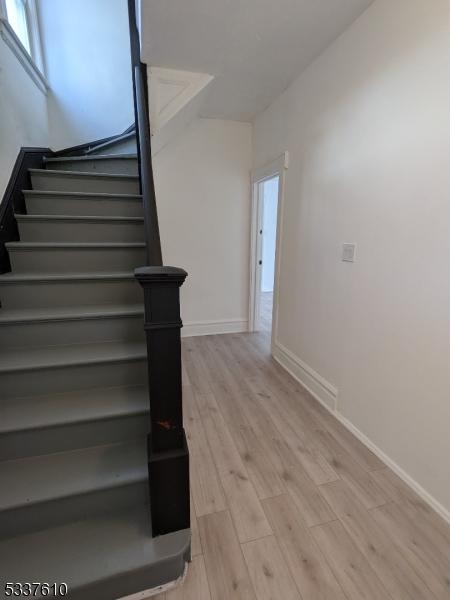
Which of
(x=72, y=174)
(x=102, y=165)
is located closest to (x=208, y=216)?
(x=102, y=165)

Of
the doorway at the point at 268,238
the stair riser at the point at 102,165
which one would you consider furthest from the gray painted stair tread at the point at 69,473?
the doorway at the point at 268,238

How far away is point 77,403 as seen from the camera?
139 centimetres

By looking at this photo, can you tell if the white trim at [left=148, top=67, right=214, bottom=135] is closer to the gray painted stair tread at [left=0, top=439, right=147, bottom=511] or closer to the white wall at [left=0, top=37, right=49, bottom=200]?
the white wall at [left=0, top=37, right=49, bottom=200]

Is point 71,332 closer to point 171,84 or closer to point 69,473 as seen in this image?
point 69,473

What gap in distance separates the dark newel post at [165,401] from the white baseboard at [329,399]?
1.16m

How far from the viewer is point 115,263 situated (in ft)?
6.43

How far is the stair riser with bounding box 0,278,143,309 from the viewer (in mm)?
1688

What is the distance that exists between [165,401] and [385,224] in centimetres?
146

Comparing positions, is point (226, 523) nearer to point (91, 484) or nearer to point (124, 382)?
point (91, 484)

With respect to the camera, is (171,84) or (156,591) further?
(171,84)

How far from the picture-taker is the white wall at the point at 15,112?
1.95 meters

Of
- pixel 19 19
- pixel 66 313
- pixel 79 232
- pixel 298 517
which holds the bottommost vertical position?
pixel 298 517

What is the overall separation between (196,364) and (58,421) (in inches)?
64.1

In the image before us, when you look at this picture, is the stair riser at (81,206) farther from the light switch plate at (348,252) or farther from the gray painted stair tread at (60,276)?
the light switch plate at (348,252)
